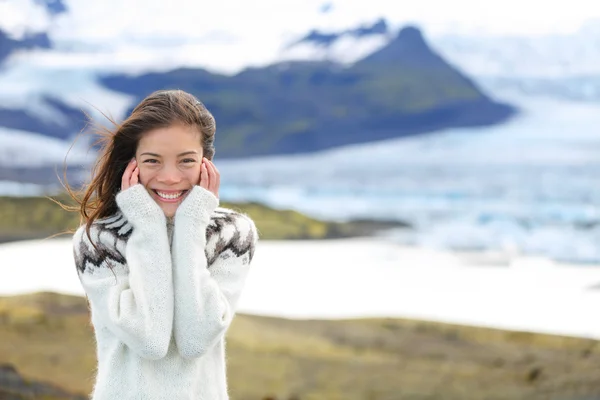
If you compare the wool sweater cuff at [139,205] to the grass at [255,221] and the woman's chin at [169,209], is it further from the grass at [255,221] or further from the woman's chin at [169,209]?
the grass at [255,221]

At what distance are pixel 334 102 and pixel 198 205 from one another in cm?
423

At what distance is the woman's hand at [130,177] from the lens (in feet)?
4.63

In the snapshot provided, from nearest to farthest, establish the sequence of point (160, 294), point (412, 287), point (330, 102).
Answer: point (160, 294), point (412, 287), point (330, 102)

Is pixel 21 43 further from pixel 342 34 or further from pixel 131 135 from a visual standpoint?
pixel 131 135

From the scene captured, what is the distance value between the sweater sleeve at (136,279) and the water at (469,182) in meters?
3.66

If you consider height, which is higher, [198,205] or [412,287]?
[198,205]

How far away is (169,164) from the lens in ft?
4.60

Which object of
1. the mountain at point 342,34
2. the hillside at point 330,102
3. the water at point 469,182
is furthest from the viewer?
the hillside at point 330,102

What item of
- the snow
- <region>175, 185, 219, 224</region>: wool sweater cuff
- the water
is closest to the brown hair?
<region>175, 185, 219, 224</region>: wool sweater cuff

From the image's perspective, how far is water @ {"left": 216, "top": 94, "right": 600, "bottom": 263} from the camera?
4930mm

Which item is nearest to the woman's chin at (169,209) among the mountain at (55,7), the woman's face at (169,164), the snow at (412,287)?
the woman's face at (169,164)

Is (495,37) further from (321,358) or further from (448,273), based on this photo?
(321,358)

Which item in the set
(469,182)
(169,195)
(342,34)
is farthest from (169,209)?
(342,34)

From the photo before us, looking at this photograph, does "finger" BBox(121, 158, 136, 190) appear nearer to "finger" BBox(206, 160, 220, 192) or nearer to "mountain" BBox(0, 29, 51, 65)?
"finger" BBox(206, 160, 220, 192)
